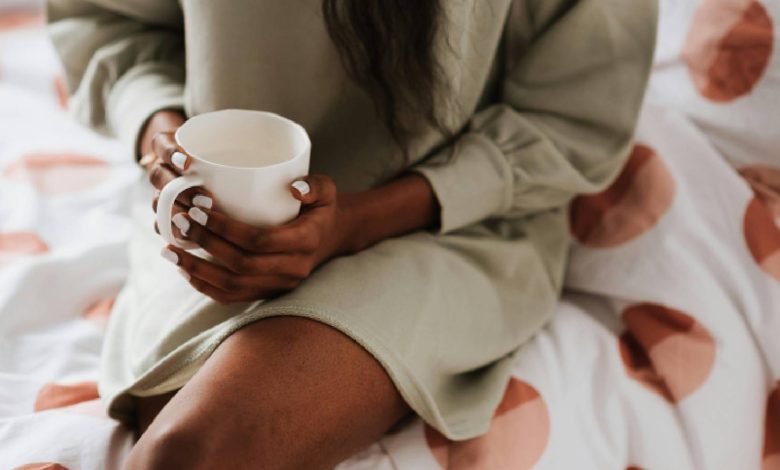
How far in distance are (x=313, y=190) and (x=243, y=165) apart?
0.06m

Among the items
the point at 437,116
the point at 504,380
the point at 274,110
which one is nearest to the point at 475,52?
the point at 437,116

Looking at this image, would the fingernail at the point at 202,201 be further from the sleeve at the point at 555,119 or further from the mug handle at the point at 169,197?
the sleeve at the point at 555,119

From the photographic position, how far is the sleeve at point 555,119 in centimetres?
73

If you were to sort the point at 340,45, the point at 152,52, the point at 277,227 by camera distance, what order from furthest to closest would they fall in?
the point at 152,52, the point at 340,45, the point at 277,227

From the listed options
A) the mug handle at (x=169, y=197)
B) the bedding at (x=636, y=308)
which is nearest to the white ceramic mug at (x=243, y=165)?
the mug handle at (x=169, y=197)

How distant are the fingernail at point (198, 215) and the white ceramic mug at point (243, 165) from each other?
13 mm

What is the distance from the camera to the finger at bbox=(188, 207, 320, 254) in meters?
0.56

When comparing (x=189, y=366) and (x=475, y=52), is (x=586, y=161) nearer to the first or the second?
(x=475, y=52)

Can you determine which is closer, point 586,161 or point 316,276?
point 316,276

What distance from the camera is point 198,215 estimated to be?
55cm

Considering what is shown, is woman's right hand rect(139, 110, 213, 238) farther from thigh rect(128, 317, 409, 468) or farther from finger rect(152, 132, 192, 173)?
thigh rect(128, 317, 409, 468)

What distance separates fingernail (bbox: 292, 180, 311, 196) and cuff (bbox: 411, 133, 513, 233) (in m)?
0.19

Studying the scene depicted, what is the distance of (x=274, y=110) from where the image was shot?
2.42 feet

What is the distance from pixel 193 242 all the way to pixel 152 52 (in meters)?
0.39
